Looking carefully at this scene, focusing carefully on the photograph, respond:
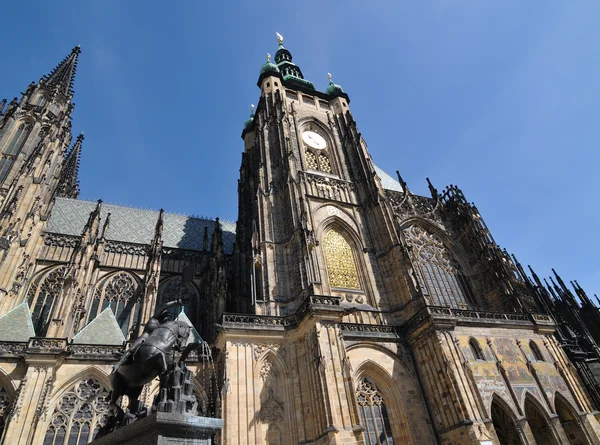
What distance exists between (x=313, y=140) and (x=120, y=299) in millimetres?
17043

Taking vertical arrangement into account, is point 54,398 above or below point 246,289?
below

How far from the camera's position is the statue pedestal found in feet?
17.0

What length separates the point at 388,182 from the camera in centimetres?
3130

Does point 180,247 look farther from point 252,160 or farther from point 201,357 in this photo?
point 201,357

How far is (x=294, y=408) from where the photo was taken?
48.0ft

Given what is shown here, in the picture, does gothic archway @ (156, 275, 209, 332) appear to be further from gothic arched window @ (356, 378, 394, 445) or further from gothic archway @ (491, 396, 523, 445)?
gothic archway @ (491, 396, 523, 445)

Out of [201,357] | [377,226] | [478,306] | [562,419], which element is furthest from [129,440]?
[478,306]

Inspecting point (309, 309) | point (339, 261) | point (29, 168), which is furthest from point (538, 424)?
point (29, 168)

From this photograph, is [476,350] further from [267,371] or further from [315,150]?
[315,150]

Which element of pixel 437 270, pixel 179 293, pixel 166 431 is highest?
pixel 179 293

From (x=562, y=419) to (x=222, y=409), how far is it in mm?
16132

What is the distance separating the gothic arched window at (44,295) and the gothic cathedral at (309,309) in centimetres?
8

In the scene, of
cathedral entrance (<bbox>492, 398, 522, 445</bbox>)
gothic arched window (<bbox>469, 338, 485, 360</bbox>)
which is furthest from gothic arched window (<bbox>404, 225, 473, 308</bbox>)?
cathedral entrance (<bbox>492, 398, 522, 445</bbox>)

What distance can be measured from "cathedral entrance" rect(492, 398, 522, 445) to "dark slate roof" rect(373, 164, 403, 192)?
17.0m
